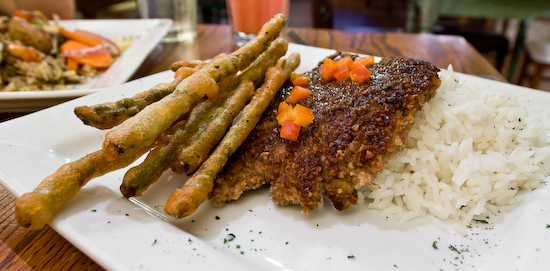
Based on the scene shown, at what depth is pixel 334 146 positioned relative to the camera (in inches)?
63.0

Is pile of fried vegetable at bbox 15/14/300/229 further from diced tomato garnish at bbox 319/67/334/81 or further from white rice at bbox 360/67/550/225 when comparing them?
white rice at bbox 360/67/550/225

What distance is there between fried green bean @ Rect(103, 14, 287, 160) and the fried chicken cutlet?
31cm

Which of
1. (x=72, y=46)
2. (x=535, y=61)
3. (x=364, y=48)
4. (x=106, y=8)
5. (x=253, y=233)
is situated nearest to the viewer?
(x=253, y=233)

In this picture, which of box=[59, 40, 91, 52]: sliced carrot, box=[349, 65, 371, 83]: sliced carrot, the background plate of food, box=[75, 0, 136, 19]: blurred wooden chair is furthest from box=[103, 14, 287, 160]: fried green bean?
box=[75, 0, 136, 19]: blurred wooden chair

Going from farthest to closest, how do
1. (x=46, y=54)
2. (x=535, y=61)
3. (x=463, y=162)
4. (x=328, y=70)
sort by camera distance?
(x=535, y=61) → (x=46, y=54) → (x=328, y=70) → (x=463, y=162)

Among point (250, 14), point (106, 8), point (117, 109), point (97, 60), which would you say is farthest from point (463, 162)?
point (106, 8)

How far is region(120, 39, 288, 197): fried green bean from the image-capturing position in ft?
4.83

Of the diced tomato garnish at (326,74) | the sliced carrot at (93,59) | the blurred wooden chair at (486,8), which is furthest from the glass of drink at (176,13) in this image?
the blurred wooden chair at (486,8)

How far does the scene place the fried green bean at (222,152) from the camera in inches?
53.7

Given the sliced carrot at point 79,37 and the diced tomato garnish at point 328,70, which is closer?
the diced tomato garnish at point 328,70

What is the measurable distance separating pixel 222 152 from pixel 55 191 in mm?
619

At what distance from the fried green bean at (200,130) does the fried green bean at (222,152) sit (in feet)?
0.15

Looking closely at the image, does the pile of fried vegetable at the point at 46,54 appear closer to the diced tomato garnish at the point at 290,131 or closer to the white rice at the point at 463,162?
the diced tomato garnish at the point at 290,131

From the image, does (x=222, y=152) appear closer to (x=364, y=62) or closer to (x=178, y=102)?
(x=178, y=102)
